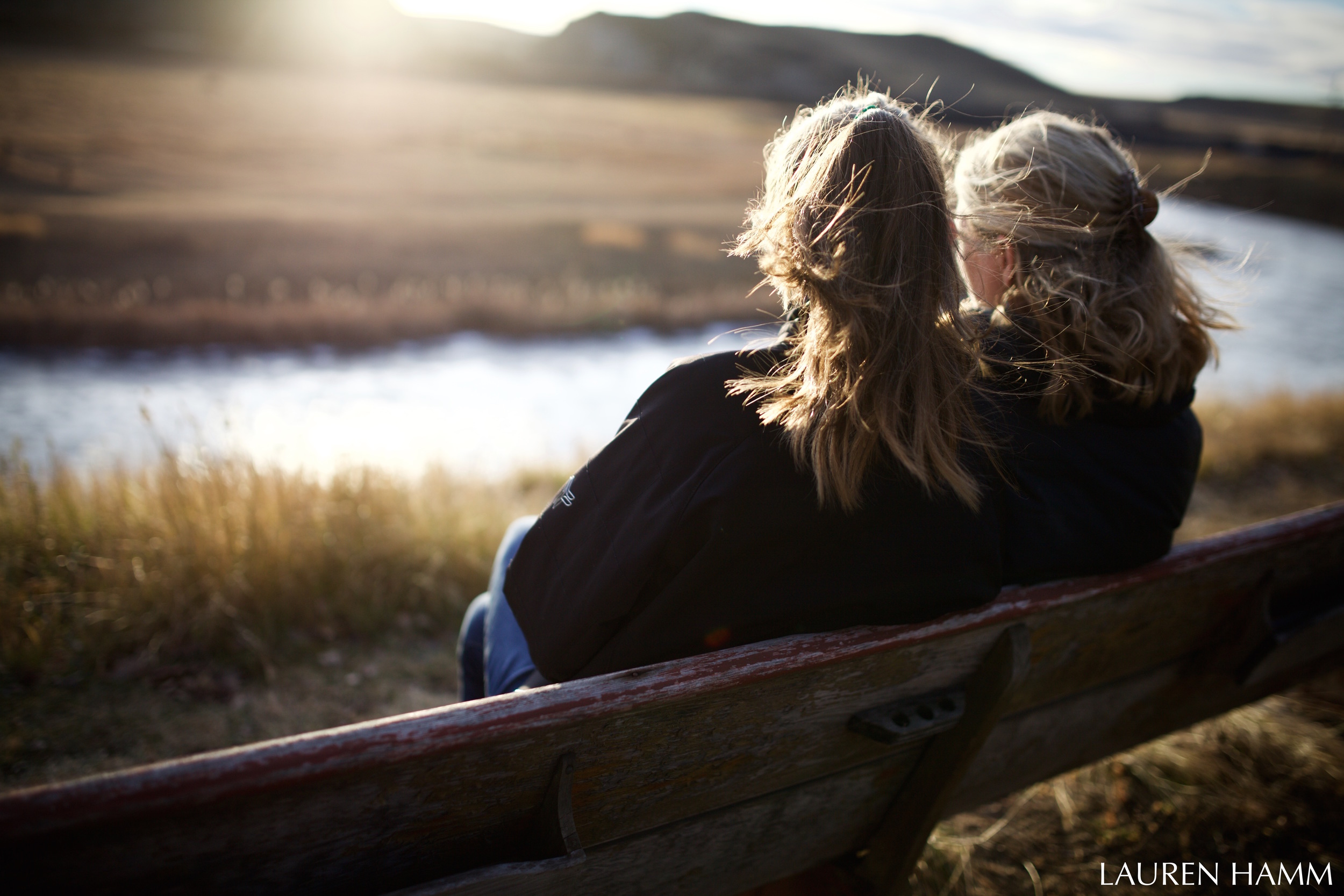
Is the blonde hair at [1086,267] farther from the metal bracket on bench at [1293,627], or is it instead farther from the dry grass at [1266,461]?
the dry grass at [1266,461]

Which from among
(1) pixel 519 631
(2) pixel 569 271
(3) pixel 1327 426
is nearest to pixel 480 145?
(2) pixel 569 271

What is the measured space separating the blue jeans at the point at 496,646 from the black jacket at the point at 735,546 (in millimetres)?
363

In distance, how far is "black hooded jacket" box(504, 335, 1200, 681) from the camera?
49.9 inches

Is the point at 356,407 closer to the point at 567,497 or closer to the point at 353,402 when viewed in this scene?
the point at 353,402

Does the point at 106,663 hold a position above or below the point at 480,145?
below

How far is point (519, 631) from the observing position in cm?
178

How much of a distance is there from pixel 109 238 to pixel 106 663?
15.8 metres

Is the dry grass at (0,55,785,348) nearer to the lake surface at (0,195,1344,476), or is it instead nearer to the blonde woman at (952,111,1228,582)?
the blonde woman at (952,111,1228,582)

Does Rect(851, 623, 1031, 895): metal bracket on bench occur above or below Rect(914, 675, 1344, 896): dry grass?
above

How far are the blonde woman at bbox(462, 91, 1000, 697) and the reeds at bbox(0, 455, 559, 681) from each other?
2203mm

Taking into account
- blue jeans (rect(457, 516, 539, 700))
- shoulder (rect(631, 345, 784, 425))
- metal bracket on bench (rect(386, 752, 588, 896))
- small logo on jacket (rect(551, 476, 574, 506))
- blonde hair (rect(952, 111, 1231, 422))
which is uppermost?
blonde hair (rect(952, 111, 1231, 422))

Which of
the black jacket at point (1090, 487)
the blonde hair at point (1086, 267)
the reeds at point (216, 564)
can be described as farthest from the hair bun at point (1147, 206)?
the reeds at point (216, 564)

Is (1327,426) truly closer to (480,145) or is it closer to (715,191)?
(715,191)

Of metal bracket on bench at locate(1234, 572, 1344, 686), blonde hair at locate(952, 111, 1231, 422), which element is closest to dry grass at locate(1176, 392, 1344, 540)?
metal bracket on bench at locate(1234, 572, 1344, 686)
